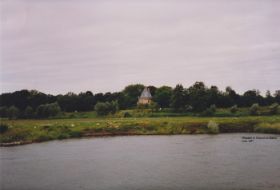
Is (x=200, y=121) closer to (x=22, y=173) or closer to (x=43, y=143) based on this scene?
(x=43, y=143)

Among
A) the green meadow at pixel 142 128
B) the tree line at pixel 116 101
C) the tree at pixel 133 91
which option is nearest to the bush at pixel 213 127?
the green meadow at pixel 142 128

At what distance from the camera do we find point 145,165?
41.8 metres

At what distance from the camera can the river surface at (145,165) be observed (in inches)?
Result: 1303

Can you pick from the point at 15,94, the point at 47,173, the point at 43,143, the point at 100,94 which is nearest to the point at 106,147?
the point at 43,143

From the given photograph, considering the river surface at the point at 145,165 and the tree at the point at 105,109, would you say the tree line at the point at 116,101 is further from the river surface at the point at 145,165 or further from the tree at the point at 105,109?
the river surface at the point at 145,165

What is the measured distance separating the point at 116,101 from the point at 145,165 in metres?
81.9

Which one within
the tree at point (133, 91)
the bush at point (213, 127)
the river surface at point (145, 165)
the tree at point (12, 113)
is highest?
the tree at point (133, 91)

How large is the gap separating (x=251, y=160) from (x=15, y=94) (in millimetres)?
102842

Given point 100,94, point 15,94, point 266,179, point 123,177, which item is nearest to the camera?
point 266,179

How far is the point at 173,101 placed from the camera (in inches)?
4289

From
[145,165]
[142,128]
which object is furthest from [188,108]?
[145,165]

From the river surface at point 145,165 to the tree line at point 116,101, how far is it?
44.4 m

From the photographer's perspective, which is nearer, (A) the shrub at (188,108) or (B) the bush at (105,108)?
(B) the bush at (105,108)

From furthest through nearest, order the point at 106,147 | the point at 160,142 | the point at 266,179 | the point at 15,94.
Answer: the point at 15,94 → the point at 160,142 → the point at 106,147 → the point at 266,179
